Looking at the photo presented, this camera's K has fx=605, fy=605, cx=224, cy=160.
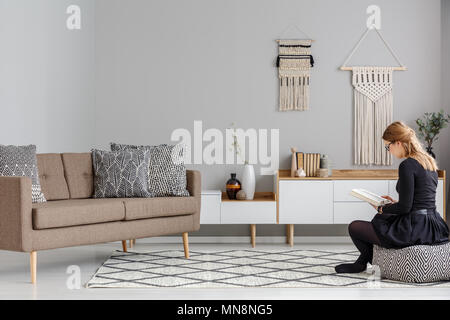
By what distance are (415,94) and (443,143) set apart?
1.91 feet

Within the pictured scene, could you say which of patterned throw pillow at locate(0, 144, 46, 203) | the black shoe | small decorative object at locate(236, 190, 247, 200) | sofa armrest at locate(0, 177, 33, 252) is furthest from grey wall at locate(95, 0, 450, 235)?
sofa armrest at locate(0, 177, 33, 252)

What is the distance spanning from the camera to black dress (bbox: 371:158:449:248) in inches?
157

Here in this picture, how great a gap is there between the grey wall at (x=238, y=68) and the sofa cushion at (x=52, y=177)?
1084 millimetres

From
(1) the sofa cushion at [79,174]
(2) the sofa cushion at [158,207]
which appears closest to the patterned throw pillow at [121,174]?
(1) the sofa cushion at [79,174]

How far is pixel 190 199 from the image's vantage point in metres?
5.23

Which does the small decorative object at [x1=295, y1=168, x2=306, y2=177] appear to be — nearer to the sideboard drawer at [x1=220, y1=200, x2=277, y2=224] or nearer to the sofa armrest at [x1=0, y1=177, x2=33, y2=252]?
the sideboard drawer at [x1=220, y1=200, x2=277, y2=224]

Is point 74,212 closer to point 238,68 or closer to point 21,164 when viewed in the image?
point 21,164

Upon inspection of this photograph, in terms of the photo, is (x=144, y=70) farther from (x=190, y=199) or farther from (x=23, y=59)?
(x=190, y=199)

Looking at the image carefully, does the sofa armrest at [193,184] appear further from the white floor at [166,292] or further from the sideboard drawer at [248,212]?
the white floor at [166,292]

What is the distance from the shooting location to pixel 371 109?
6.26 meters

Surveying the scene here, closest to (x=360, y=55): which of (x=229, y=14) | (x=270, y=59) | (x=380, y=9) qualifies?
(x=380, y=9)

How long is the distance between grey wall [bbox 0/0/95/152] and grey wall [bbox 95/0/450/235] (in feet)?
0.50

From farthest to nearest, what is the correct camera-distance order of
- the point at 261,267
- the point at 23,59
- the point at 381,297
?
the point at 23,59
the point at 261,267
the point at 381,297

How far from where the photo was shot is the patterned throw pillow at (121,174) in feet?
17.0
